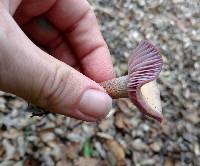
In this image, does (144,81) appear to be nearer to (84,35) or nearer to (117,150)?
(84,35)

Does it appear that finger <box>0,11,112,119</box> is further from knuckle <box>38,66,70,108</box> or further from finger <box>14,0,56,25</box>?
finger <box>14,0,56,25</box>

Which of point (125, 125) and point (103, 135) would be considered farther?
point (125, 125)

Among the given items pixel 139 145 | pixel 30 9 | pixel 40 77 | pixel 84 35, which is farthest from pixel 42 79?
pixel 139 145

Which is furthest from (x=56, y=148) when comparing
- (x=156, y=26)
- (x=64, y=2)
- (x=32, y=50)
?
(x=156, y=26)

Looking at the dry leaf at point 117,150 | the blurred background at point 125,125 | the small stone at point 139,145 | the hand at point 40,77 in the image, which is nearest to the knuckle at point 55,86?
the hand at point 40,77

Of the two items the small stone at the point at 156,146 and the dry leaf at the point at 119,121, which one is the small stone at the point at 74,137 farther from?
the small stone at the point at 156,146

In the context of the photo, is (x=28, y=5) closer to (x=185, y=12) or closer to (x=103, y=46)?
(x=103, y=46)

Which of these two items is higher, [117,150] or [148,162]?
[117,150]

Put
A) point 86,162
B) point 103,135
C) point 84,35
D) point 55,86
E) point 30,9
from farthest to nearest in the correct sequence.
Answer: point 103,135, point 86,162, point 84,35, point 30,9, point 55,86
